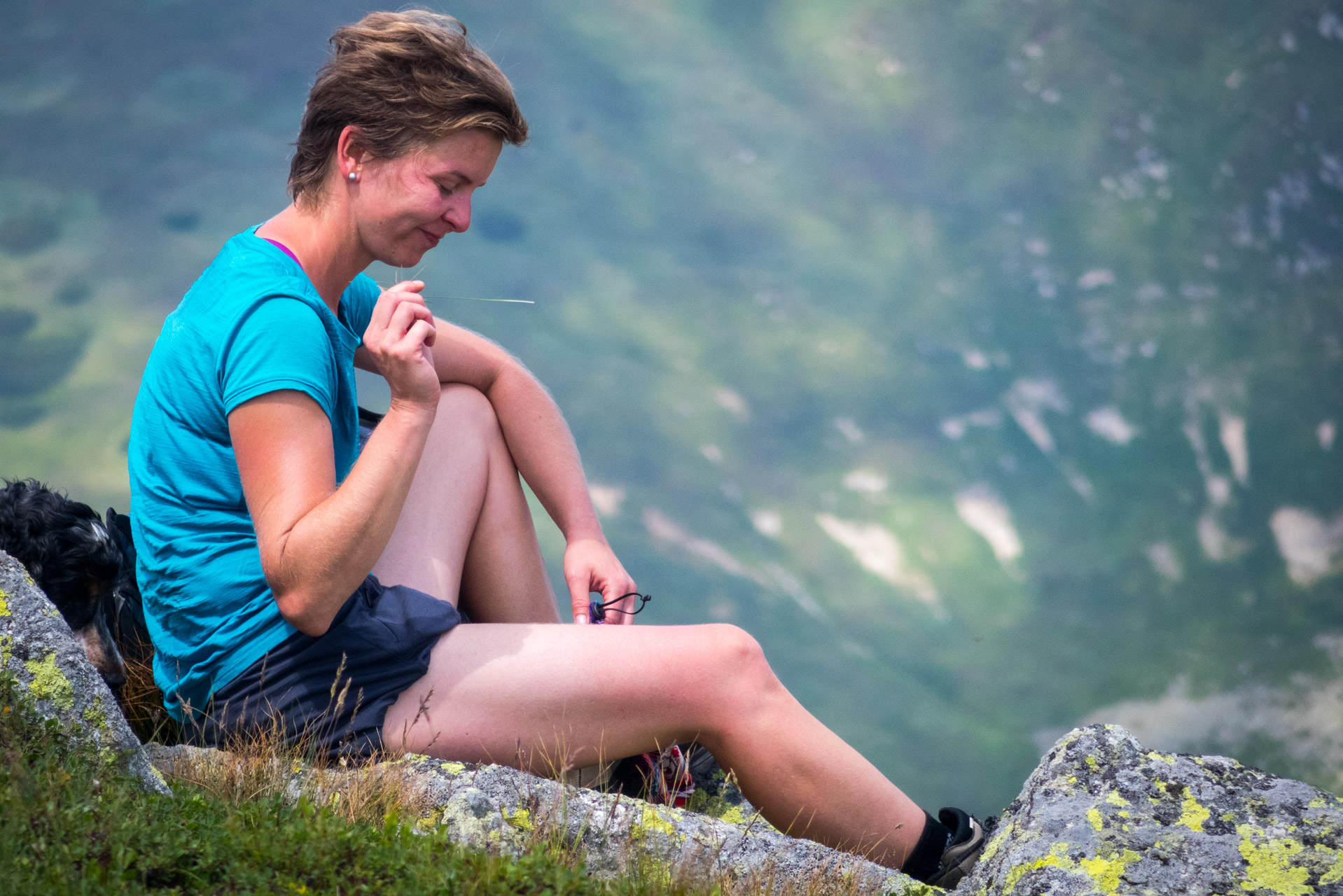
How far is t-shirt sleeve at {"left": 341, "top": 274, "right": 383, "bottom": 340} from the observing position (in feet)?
15.0

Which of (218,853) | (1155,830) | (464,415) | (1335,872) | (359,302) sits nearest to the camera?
(218,853)

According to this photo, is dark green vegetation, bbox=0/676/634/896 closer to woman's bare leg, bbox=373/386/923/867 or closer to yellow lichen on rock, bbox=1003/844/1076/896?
woman's bare leg, bbox=373/386/923/867

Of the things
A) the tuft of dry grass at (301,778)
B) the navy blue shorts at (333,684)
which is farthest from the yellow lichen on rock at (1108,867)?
the navy blue shorts at (333,684)

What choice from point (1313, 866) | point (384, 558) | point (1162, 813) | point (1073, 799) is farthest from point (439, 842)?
point (1313, 866)

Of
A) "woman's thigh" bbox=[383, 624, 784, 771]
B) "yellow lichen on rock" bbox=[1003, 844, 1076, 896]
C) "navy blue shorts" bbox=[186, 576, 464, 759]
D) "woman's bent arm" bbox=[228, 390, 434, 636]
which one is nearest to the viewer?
"woman's bent arm" bbox=[228, 390, 434, 636]

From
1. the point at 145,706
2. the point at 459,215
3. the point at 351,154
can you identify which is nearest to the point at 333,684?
the point at 145,706

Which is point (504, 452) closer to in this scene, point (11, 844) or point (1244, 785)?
point (11, 844)

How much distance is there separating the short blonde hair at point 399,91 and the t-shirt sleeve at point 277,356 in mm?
674

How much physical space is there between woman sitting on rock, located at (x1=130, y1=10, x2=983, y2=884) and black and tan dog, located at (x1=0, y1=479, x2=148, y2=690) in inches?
30.1

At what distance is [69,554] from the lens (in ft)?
14.9

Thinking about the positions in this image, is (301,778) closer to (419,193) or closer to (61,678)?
(61,678)

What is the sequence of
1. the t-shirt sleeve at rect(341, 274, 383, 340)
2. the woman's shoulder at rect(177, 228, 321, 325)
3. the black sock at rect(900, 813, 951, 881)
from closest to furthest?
the woman's shoulder at rect(177, 228, 321, 325)
the black sock at rect(900, 813, 951, 881)
the t-shirt sleeve at rect(341, 274, 383, 340)

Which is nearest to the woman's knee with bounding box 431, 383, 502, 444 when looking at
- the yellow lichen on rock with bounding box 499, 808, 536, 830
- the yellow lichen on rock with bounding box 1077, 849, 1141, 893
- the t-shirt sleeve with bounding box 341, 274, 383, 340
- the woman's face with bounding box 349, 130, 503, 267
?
the t-shirt sleeve with bounding box 341, 274, 383, 340

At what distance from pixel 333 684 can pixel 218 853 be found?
96 centimetres
